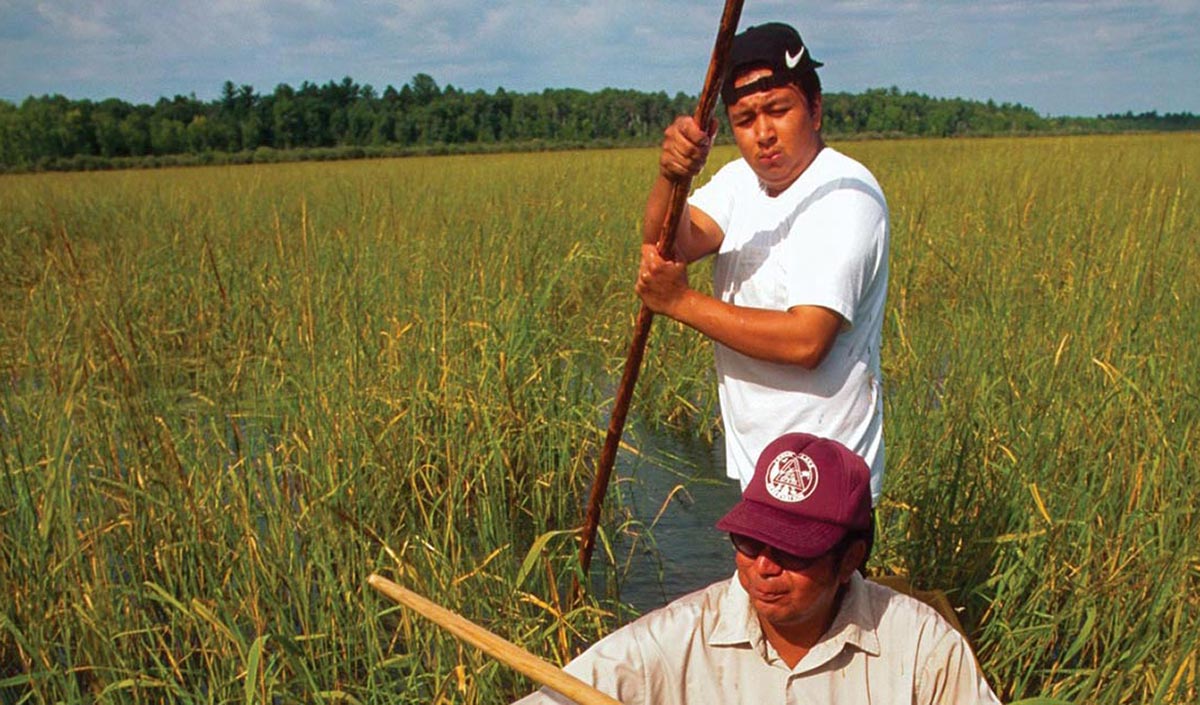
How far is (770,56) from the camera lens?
157 cm

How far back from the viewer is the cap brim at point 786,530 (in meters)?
1.37

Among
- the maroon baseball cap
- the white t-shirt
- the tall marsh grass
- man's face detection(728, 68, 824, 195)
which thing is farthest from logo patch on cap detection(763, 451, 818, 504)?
the tall marsh grass

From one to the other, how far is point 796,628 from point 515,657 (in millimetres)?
480

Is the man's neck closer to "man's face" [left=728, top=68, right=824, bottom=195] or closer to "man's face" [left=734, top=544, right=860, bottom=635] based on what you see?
"man's face" [left=734, top=544, right=860, bottom=635]

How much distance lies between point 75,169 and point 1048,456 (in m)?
20.9

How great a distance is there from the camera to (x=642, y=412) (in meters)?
4.38

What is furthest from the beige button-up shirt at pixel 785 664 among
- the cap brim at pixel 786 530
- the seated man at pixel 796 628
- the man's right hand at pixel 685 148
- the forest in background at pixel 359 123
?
the forest in background at pixel 359 123

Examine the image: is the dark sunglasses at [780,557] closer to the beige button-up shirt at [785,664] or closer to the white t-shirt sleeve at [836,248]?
the beige button-up shirt at [785,664]

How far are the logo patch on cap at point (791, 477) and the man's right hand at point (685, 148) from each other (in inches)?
19.0

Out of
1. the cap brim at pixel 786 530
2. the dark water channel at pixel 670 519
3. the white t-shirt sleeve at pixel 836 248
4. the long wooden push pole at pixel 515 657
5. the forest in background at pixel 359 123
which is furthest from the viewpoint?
the forest in background at pixel 359 123

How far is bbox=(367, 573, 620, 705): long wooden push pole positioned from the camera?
1.15 m

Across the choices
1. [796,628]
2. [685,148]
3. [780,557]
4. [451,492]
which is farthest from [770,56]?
[451,492]

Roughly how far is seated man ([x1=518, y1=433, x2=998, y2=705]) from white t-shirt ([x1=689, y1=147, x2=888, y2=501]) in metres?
0.19

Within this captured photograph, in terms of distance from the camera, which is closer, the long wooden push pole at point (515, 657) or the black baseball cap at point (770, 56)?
the long wooden push pole at point (515, 657)
